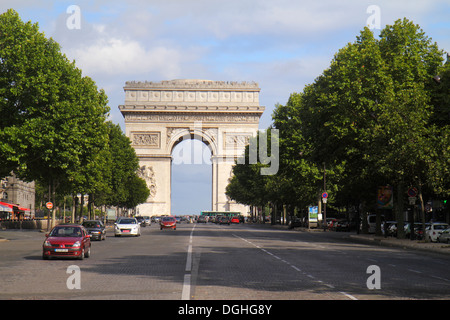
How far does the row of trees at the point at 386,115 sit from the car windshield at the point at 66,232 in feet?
69.5

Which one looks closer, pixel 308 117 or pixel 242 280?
pixel 242 280

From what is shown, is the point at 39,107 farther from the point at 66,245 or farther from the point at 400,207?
the point at 400,207

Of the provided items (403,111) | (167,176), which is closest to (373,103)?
(403,111)

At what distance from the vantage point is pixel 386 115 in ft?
133

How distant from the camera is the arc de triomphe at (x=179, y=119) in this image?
384 ft

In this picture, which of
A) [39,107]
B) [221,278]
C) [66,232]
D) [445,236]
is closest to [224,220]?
[445,236]

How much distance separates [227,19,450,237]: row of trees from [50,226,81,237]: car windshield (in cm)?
2118

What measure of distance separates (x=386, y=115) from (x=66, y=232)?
22294mm

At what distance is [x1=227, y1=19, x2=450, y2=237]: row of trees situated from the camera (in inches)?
1577

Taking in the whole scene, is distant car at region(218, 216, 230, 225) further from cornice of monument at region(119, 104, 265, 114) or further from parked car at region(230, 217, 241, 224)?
cornice of monument at region(119, 104, 265, 114)

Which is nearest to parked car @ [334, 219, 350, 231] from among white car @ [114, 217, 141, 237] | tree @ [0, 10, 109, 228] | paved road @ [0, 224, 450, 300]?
white car @ [114, 217, 141, 237]

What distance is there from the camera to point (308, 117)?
53.3 metres
